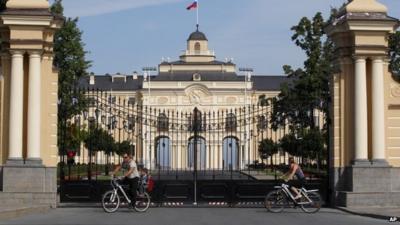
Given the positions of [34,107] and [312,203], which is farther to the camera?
[34,107]

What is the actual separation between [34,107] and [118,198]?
3.52 meters

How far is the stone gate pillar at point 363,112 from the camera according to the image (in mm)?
23641

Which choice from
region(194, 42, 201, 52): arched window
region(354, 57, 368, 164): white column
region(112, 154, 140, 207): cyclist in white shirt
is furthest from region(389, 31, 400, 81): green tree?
region(194, 42, 201, 52): arched window

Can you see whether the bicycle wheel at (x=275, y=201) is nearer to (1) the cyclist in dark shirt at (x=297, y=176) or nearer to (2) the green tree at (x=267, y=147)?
(1) the cyclist in dark shirt at (x=297, y=176)

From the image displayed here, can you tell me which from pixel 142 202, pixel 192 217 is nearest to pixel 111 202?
Answer: pixel 142 202

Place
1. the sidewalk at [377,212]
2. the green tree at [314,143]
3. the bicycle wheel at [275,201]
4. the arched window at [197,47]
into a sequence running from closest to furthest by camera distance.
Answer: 1. the sidewalk at [377,212]
2. the bicycle wheel at [275,201]
3. the green tree at [314,143]
4. the arched window at [197,47]

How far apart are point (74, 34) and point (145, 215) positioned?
19.0 m

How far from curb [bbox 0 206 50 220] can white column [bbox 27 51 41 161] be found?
1.57 metres

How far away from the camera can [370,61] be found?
24062 mm

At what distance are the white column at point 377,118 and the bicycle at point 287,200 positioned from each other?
226 cm

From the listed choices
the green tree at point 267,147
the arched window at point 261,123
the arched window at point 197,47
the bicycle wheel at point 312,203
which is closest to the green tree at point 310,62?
the green tree at point 267,147

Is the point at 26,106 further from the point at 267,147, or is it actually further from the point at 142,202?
the point at 267,147

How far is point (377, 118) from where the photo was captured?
78.2ft

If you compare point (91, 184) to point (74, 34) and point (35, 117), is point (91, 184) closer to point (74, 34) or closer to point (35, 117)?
point (35, 117)
